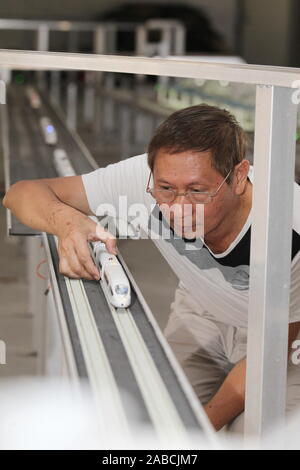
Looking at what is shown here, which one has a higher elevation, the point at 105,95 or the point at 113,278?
the point at 113,278

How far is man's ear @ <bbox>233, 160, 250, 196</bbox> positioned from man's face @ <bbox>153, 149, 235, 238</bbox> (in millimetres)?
21

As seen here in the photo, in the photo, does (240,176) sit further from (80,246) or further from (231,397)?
(231,397)

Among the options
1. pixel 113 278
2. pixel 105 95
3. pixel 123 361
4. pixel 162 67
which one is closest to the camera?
pixel 123 361

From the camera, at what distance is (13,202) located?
2.38 metres

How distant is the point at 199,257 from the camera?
2188 mm

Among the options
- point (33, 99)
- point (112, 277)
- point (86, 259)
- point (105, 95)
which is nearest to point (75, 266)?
point (86, 259)

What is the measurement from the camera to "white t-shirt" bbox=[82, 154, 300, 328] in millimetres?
2100

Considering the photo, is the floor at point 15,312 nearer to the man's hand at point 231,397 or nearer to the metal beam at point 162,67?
the metal beam at point 162,67

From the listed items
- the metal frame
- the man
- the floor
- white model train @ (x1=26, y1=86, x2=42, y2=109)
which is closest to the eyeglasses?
the man

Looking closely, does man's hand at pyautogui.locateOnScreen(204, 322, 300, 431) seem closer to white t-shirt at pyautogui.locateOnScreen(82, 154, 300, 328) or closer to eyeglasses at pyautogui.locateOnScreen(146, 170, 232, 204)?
white t-shirt at pyautogui.locateOnScreen(82, 154, 300, 328)

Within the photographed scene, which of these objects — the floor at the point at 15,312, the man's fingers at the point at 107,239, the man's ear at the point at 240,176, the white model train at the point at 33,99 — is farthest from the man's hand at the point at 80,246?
the white model train at the point at 33,99

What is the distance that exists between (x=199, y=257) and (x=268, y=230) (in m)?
0.54

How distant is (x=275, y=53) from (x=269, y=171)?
647 inches
